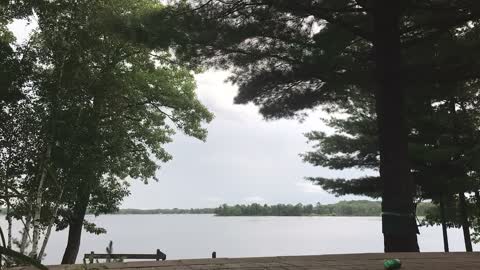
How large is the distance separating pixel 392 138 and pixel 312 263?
10.4 feet

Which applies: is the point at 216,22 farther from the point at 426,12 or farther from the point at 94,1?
the point at 94,1

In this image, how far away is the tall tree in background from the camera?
7.32 metres

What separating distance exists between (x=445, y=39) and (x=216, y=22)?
441cm

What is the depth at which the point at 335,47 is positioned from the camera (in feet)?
25.7

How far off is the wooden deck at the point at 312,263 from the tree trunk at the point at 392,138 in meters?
1.24

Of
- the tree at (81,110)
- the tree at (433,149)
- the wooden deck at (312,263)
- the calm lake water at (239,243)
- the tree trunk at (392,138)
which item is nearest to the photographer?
the wooden deck at (312,263)

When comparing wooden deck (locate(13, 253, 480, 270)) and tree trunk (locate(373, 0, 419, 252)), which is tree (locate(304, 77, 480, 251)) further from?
wooden deck (locate(13, 253, 480, 270))

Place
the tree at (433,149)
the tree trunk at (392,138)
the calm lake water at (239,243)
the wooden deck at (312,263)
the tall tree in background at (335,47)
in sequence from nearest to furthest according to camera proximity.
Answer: the wooden deck at (312,263) → the tree trunk at (392,138) → the tall tree in background at (335,47) → the tree at (433,149) → the calm lake water at (239,243)

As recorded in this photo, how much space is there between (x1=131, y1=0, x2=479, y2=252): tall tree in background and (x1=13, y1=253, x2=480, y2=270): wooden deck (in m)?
1.60

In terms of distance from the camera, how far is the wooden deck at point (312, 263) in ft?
15.3

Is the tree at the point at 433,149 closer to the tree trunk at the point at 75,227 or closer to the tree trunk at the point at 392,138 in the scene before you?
the tree trunk at the point at 392,138

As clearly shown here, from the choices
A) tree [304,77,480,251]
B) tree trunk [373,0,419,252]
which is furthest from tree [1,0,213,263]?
tree [304,77,480,251]

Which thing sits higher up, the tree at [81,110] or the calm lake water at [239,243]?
the tree at [81,110]

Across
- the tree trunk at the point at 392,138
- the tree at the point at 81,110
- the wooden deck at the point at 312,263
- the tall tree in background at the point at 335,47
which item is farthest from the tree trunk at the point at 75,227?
the wooden deck at the point at 312,263
